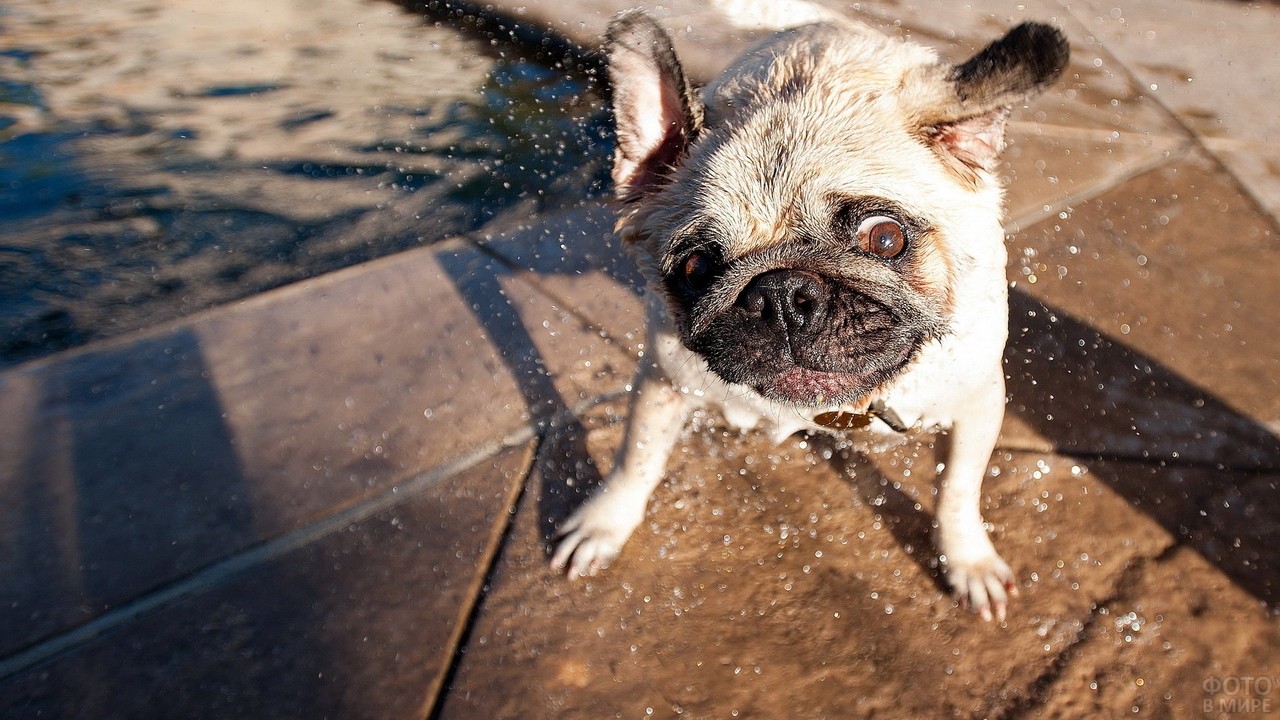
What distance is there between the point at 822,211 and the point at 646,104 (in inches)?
27.4

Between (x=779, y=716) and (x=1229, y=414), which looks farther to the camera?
(x=1229, y=414)

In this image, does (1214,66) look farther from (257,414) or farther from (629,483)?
(257,414)

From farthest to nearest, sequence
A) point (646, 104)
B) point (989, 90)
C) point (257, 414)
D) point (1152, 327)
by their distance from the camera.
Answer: point (1152, 327) < point (257, 414) < point (646, 104) < point (989, 90)

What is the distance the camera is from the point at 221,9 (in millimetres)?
8539

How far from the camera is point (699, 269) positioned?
8.70 ft

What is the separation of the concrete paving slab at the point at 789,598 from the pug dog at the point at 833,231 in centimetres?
22

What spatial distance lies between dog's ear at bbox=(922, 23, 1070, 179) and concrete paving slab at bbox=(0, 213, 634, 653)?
6.01 ft

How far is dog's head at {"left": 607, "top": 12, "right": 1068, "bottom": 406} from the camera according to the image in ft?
8.11

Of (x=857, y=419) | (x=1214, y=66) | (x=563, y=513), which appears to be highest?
(x=857, y=419)

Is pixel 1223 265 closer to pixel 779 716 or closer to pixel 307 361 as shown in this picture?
pixel 779 716

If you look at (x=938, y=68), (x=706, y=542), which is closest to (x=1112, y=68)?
(x=938, y=68)

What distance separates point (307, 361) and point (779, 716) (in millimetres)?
2515

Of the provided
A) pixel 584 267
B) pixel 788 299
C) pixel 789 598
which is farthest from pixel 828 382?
pixel 584 267

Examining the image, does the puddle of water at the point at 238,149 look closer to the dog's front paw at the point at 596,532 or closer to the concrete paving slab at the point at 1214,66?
the dog's front paw at the point at 596,532
